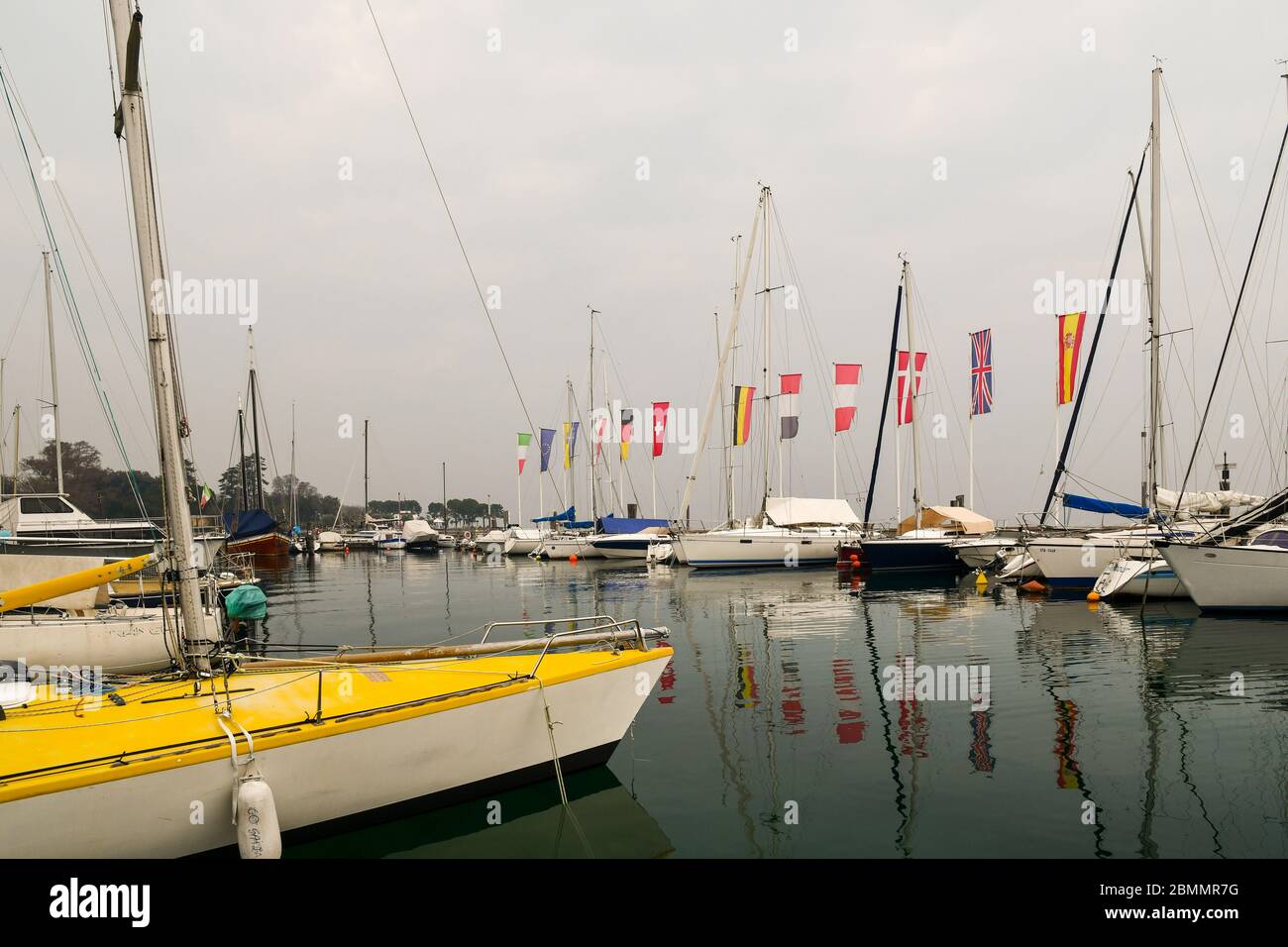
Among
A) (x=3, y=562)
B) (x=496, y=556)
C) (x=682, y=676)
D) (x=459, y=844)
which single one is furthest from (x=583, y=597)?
(x=496, y=556)

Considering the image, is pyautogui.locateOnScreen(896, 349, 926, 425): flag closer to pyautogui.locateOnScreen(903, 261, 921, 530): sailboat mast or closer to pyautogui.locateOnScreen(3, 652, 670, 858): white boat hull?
pyautogui.locateOnScreen(903, 261, 921, 530): sailboat mast

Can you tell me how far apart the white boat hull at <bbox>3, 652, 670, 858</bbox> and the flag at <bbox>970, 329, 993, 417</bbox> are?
123 ft

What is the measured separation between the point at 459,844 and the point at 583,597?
25.5 m

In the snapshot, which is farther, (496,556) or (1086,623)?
(496,556)

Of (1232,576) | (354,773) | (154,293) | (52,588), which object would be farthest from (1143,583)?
(52,588)

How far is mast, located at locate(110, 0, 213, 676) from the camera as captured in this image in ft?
28.4

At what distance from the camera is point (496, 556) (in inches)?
2872

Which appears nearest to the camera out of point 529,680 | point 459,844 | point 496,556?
point 459,844

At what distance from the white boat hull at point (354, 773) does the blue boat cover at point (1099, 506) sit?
29.1m

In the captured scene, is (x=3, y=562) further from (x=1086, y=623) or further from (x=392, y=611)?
(x=1086, y=623)

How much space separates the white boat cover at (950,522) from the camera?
4241 cm

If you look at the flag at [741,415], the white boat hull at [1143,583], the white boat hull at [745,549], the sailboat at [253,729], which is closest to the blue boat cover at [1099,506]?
the white boat hull at [1143,583]

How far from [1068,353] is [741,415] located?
19.8 metres

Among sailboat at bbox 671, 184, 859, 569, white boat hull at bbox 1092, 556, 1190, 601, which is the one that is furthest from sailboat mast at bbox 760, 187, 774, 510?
white boat hull at bbox 1092, 556, 1190, 601
